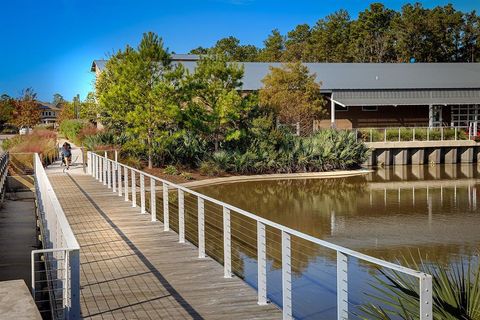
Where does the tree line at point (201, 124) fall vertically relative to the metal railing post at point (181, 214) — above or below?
above

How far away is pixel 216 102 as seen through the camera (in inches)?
1232

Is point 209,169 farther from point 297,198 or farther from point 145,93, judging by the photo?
point 297,198

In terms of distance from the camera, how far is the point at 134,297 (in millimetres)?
7879

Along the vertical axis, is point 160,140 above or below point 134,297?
above

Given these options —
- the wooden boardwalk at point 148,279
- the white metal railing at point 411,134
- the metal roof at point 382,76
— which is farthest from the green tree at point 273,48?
the wooden boardwalk at point 148,279

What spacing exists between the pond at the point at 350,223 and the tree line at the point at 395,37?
4355 centimetres

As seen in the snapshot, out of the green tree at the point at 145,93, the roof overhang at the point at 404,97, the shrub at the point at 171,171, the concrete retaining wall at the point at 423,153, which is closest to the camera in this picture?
the shrub at the point at 171,171

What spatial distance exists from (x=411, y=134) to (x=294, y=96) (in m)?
8.04

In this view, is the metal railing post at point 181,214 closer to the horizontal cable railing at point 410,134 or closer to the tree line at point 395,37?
the horizontal cable railing at point 410,134

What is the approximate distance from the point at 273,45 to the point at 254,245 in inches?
3193

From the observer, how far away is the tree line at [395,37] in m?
72.9

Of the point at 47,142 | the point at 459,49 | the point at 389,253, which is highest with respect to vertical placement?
the point at 459,49

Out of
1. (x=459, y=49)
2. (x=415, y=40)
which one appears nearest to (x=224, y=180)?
(x=415, y=40)

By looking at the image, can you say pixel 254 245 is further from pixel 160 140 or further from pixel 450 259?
pixel 160 140
